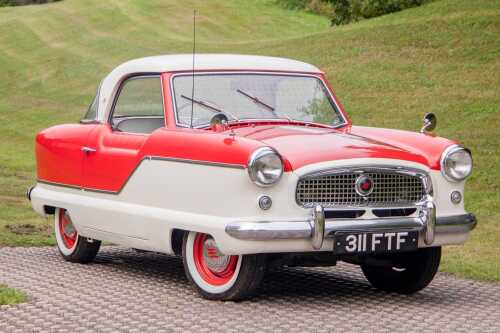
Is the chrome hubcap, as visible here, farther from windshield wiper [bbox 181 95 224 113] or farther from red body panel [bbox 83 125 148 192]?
windshield wiper [bbox 181 95 224 113]

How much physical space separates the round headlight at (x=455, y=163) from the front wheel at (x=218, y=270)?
57.9 inches

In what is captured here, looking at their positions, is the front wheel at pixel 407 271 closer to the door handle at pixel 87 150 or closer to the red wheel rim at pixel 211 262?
the red wheel rim at pixel 211 262

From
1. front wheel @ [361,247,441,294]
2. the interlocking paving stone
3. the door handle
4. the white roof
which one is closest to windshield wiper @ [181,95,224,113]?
the white roof

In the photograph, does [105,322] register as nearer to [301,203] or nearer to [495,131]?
[301,203]

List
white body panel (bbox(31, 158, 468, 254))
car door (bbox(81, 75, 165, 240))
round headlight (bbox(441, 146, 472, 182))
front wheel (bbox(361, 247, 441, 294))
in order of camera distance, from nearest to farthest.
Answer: white body panel (bbox(31, 158, 468, 254)), round headlight (bbox(441, 146, 472, 182)), front wheel (bbox(361, 247, 441, 294)), car door (bbox(81, 75, 165, 240))

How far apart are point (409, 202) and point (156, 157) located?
1.80 meters

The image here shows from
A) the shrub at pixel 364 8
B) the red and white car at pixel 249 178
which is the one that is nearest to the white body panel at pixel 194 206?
the red and white car at pixel 249 178

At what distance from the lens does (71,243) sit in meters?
9.49

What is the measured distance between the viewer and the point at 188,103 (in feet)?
27.3

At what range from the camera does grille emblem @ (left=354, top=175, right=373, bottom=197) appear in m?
7.40

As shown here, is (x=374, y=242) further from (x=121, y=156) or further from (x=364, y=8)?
(x=364, y=8)

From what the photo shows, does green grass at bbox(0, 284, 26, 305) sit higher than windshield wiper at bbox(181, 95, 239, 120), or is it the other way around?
windshield wiper at bbox(181, 95, 239, 120)

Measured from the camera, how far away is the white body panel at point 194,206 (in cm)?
713

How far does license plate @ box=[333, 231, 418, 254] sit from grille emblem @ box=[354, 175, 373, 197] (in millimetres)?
309
